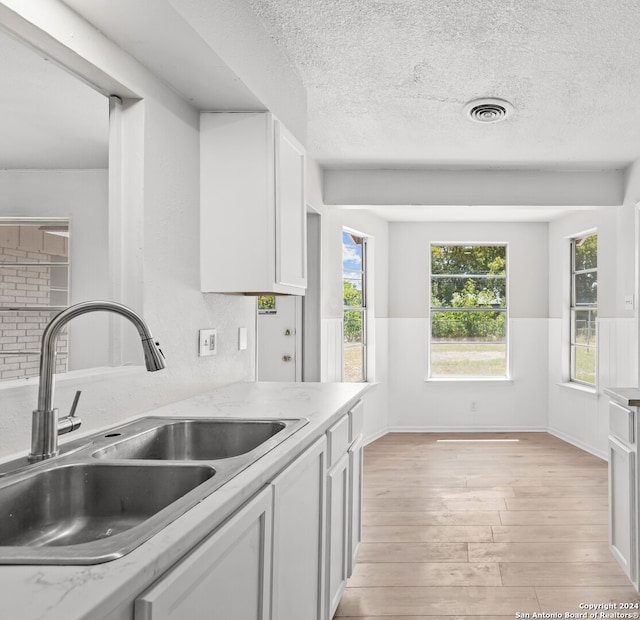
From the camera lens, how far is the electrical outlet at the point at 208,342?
2.40 metres

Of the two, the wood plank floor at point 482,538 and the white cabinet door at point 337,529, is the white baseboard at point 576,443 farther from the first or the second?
the white cabinet door at point 337,529

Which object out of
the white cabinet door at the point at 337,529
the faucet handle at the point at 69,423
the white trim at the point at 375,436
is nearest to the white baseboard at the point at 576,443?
the white trim at the point at 375,436

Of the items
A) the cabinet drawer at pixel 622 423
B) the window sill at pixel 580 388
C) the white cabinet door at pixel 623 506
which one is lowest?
the white cabinet door at pixel 623 506

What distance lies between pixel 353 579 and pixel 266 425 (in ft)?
4.00

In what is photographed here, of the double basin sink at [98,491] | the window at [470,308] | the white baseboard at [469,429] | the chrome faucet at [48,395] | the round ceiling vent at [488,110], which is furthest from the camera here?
the window at [470,308]

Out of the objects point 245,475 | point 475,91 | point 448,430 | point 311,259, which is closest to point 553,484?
point 448,430

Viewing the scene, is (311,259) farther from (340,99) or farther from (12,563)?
(12,563)

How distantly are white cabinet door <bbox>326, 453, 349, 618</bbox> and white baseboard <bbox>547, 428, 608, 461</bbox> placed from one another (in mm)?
3382

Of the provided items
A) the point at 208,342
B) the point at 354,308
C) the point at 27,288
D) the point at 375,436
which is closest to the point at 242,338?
the point at 208,342

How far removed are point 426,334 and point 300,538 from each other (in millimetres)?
4500

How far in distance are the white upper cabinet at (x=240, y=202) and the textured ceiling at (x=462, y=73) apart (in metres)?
0.44

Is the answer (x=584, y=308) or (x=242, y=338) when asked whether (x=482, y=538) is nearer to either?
(x=242, y=338)

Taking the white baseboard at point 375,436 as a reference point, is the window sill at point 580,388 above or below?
above

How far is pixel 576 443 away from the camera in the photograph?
526 cm
